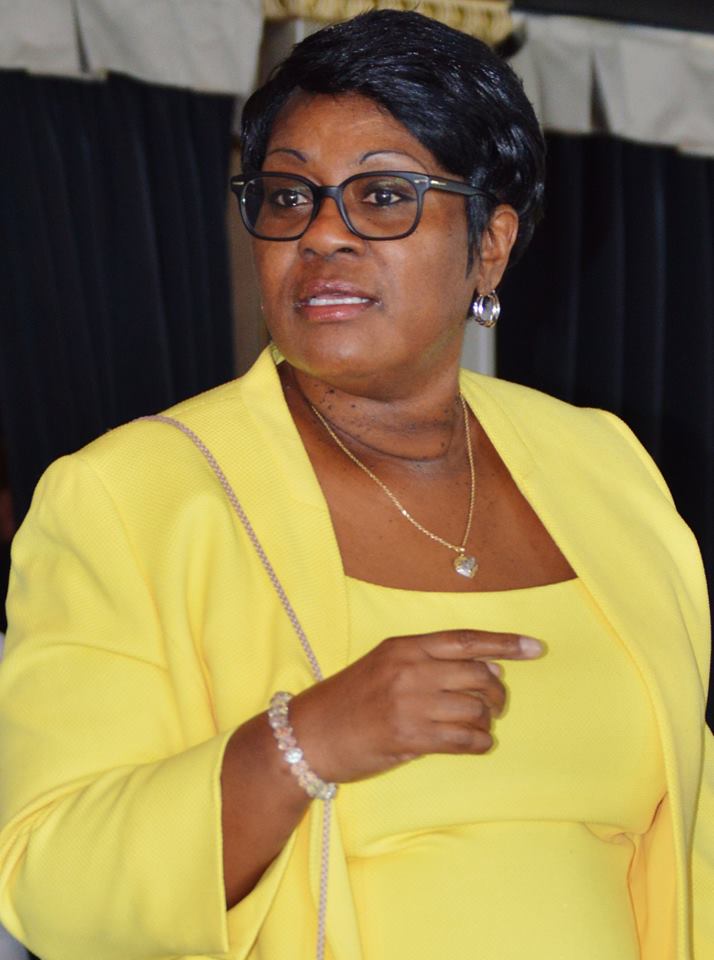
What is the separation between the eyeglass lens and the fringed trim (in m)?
2.24

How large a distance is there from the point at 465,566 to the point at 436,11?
2.66m

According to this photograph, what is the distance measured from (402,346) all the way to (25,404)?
85.5 inches

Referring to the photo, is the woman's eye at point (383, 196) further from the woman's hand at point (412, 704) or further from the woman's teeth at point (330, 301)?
the woman's hand at point (412, 704)

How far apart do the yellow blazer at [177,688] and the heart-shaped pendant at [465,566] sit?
0.13 m

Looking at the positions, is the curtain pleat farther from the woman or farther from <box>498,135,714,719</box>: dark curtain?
the woman

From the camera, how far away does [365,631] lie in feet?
4.22

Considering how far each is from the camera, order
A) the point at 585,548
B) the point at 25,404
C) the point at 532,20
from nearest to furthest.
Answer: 1. the point at 585,548
2. the point at 25,404
3. the point at 532,20

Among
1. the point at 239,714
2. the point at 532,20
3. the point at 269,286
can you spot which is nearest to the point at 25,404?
the point at 532,20

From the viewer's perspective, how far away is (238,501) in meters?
1.29

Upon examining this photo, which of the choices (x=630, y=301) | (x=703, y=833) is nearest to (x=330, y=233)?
(x=703, y=833)

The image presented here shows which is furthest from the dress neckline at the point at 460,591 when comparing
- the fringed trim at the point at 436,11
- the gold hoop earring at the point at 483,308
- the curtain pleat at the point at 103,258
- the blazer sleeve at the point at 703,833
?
the fringed trim at the point at 436,11

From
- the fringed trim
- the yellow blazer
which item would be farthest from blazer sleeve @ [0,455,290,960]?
the fringed trim

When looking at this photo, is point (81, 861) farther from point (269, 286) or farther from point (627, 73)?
point (627, 73)

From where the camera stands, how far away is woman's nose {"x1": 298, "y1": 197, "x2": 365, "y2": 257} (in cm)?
137
